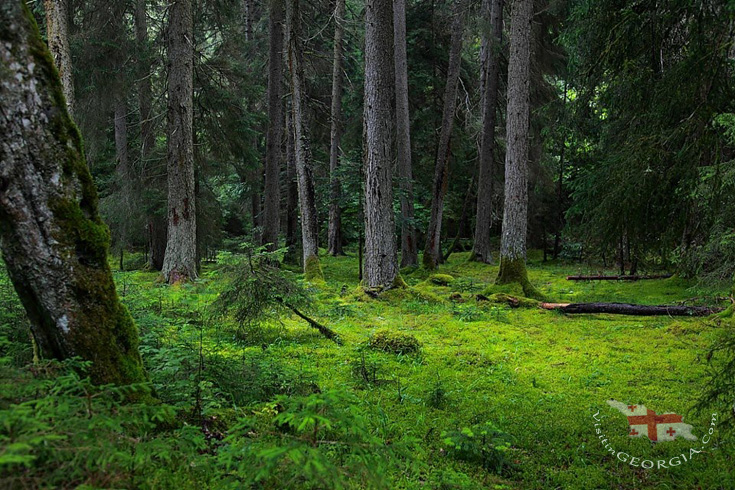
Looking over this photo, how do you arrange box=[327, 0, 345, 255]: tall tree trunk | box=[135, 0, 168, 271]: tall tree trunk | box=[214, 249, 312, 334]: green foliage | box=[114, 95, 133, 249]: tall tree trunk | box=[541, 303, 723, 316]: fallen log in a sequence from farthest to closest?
box=[327, 0, 345, 255]: tall tree trunk → box=[114, 95, 133, 249]: tall tree trunk → box=[135, 0, 168, 271]: tall tree trunk → box=[541, 303, 723, 316]: fallen log → box=[214, 249, 312, 334]: green foliage

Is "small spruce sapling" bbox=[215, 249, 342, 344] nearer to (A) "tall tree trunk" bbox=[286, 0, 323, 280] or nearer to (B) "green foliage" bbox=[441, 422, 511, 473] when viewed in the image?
(B) "green foliage" bbox=[441, 422, 511, 473]

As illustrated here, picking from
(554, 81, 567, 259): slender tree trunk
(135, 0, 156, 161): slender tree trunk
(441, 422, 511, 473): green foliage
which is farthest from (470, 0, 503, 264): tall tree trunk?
(441, 422, 511, 473): green foliage

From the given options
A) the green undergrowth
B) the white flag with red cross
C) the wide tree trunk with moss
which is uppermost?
the wide tree trunk with moss

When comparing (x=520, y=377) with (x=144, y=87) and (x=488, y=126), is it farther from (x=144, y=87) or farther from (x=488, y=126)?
(x=144, y=87)

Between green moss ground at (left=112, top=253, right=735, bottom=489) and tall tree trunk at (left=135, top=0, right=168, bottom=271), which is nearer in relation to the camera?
green moss ground at (left=112, top=253, right=735, bottom=489)

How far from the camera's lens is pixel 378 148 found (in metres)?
9.40

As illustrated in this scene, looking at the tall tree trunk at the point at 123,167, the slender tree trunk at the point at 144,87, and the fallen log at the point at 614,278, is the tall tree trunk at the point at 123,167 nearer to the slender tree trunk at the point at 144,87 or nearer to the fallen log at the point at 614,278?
the slender tree trunk at the point at 144,87

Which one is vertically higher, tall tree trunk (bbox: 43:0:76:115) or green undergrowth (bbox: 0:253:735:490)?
tall tree trunk (bbox: 43:0:76:115)

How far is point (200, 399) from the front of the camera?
115 inches

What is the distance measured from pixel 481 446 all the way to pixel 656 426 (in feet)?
5.68

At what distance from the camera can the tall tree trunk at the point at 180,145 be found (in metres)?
9.86

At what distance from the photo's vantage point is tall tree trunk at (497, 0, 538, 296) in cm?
921

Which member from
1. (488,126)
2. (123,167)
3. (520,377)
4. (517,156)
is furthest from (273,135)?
(520,377)

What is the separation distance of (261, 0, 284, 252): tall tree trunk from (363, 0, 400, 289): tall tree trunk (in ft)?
16.6
